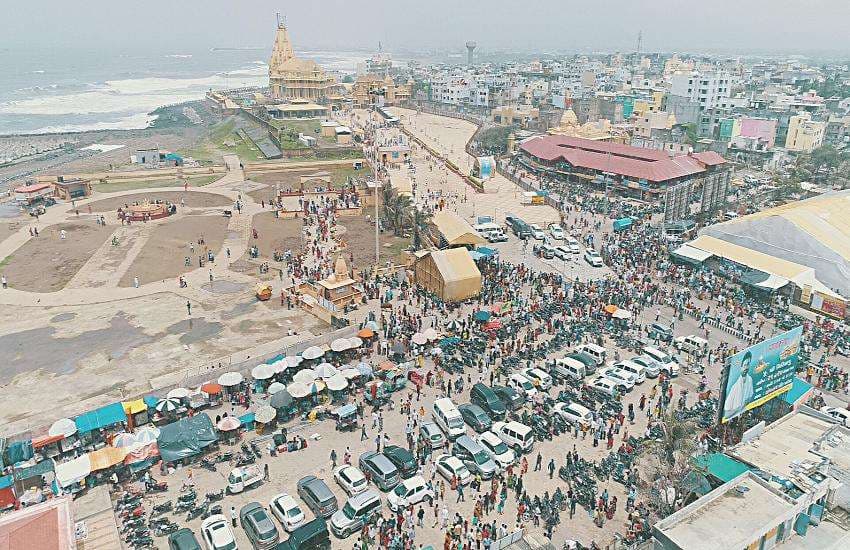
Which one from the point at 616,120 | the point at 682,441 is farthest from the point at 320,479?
the point at 616,120

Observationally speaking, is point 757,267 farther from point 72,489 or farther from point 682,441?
point 72,489

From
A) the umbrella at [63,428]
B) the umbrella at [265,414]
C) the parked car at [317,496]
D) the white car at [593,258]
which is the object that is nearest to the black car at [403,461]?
the parked car at [317,496]

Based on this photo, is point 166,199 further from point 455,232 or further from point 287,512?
point 287,512

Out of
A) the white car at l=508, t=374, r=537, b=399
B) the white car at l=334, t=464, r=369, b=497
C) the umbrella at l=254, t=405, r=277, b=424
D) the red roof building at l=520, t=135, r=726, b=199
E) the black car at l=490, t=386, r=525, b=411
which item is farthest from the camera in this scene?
the red roof building at l=520, t=135, r=726, b=199

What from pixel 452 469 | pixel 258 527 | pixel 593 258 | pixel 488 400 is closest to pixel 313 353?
pixel 488 400

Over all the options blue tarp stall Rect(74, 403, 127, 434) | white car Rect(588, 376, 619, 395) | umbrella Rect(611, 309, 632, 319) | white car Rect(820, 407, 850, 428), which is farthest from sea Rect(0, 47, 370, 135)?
white car Rect(820, 407, 850, 428)

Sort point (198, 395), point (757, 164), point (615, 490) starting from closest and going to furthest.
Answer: point (615, 490) < point (198, 395) < point (757, 164)

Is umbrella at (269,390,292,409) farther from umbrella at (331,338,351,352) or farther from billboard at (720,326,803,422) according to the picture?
billboard at (720,326,803,422)
